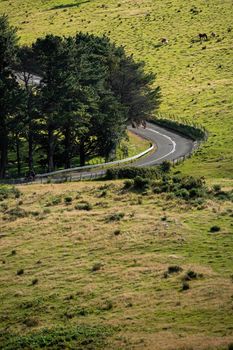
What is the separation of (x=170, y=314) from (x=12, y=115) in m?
47.2

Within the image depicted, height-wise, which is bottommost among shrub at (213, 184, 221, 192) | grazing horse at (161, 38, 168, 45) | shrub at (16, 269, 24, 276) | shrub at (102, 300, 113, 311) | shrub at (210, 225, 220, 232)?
shrub at (102, 300, 113, 311)

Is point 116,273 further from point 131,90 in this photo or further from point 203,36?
point 203,36

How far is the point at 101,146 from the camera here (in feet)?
285

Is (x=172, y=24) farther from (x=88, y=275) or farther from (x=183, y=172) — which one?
(x=88, y=275)

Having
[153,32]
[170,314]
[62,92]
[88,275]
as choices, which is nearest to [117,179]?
[62,92]

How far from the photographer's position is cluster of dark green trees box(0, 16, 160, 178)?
251 feet

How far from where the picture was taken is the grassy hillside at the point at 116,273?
3422cm

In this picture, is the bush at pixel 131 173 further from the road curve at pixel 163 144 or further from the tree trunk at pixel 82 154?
the tree trunk at pixel 82 154

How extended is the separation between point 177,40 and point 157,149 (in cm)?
5581

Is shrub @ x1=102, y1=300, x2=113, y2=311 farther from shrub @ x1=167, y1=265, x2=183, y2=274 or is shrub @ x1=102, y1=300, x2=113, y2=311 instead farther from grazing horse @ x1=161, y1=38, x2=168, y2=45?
grazing horse @ x1=161, y1=38, x2=168, y2=45

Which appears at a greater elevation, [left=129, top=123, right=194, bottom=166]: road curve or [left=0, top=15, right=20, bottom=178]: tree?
[left=0, top=15, right=20, bottom=178]: tree

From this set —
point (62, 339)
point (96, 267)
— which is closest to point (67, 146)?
point (96, 267)

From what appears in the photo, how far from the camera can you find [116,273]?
42.3 meters

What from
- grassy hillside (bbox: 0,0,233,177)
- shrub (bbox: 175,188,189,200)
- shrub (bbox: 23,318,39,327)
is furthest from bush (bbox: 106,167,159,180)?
shrub (bbox: 23,318,39,327)
